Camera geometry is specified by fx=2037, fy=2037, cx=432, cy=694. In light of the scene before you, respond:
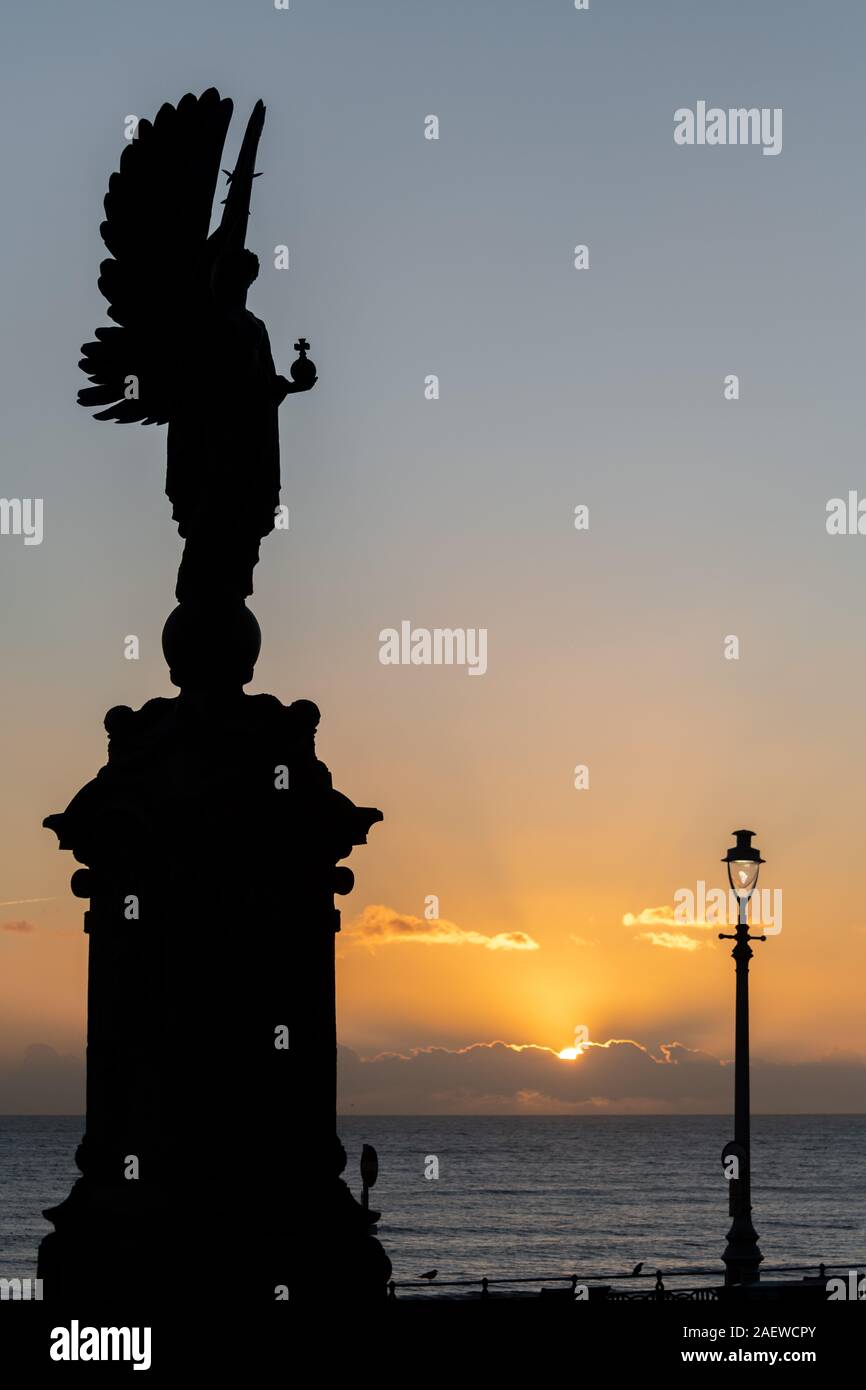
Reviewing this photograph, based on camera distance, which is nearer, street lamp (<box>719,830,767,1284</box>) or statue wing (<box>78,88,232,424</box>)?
statue wing (<box>78,88,232,424</box>)

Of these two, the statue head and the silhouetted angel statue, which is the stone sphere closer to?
the silhouetted angel statue

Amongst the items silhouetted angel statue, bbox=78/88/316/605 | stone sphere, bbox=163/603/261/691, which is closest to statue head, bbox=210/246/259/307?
silhouetted angel statue, bbox=78/88/316/605

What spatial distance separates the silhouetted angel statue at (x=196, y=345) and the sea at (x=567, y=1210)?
55250 millimetres

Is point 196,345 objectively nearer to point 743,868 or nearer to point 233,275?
point 233,275

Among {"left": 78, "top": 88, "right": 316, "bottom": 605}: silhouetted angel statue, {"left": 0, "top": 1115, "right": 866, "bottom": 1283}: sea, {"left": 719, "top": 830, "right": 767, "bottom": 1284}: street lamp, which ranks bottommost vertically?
{"left": 0, "top": 1115, "right": 866, "bottom": 1283}: sea

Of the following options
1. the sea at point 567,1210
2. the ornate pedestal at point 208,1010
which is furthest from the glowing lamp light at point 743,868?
the sea at point 567,1210

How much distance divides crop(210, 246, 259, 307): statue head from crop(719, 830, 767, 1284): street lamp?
343 inches

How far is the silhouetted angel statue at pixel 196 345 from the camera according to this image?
16156 millimetres

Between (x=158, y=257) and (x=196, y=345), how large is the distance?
84 centimetres

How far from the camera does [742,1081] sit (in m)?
21.0

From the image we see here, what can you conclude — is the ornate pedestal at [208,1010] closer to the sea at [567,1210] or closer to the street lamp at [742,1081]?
the street lamp at [742,1081]


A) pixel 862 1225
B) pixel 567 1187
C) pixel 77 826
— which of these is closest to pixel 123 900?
pixel 77 826

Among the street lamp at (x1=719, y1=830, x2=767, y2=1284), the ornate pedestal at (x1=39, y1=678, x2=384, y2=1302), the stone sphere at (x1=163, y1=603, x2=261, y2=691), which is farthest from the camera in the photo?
the street lamp at (x1=719, y1=830, x2=767, y2=1284)

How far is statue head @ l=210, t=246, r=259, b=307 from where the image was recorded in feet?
53.4
